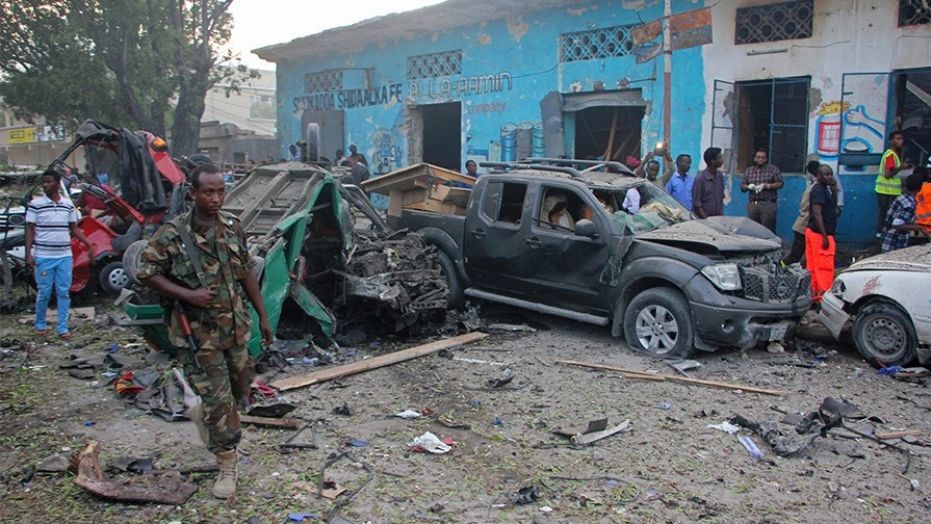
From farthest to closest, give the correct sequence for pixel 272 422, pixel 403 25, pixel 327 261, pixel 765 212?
pixel 403 25 → pixel 765 212 → pixel 327 261 → pixel 272 422

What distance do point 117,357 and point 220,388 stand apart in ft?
10.7

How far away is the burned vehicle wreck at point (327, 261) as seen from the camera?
7184 millimetres

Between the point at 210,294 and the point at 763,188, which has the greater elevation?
the point at 763,188

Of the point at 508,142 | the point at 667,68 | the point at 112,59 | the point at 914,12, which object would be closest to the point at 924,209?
the point at 914,12

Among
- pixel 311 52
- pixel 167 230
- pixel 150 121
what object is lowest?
pixel 167 230

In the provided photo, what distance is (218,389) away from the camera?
413 centimetres

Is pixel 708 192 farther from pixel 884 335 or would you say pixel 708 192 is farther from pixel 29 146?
pixel 29 146

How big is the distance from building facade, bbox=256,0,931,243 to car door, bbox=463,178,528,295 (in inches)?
215

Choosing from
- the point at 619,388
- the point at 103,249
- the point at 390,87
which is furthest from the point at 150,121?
the point at 619,388

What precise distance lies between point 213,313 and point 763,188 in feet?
27.9

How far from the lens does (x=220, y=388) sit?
4145 millimetres

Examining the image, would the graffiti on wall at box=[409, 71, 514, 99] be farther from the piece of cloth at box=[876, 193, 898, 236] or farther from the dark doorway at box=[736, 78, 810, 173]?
the piece of cloth at box=[876, 193, 898, 236]

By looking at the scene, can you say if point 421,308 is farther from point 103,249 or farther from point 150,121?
point 150,121

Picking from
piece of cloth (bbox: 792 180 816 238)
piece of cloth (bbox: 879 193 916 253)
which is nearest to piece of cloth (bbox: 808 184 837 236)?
piece of cloth (bbox: 792 180 816 238)
